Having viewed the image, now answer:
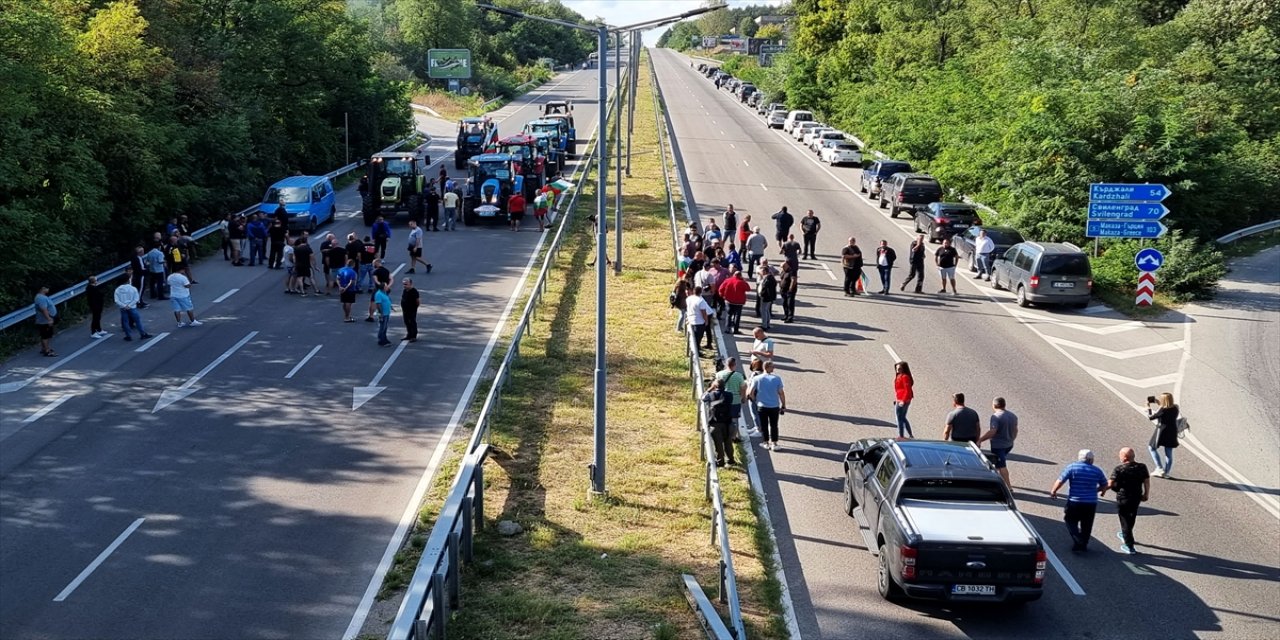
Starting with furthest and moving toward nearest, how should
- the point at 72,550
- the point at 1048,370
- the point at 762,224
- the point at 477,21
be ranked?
the point at 477,21 → the point at 762,224 → the point at 1048,370 → the point at 72,550

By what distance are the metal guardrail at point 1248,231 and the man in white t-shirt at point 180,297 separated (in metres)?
30.2

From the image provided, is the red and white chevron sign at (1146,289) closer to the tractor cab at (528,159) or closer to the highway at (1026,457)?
the highway at (1026,457)

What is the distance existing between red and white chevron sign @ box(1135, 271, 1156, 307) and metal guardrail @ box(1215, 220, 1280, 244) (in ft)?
28.6

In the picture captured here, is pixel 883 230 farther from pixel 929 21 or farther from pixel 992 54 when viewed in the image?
pixel 929 21

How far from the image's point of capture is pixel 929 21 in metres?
63.6

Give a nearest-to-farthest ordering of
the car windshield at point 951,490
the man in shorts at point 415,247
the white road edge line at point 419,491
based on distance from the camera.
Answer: the white road edge line at point 419,491 < the car windshield at point 951,490 < the man in shorts at point 415,247

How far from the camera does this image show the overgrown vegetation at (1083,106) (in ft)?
112

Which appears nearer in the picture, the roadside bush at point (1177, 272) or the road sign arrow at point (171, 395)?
the road sign arrow at point (171, 395)

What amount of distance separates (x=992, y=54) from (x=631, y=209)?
1939cm

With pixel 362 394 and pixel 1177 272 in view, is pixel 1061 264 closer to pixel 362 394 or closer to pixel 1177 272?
pixel 1177 272

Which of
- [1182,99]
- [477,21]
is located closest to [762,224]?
[1182,99]

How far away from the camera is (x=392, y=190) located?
1538 inches

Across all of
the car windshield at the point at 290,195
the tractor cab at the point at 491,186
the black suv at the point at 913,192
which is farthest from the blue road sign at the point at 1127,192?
the car windshield at the point at 290,195

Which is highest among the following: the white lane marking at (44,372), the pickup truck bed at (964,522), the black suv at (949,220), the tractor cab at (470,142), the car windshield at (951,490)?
the tractor cab at (470,142)
